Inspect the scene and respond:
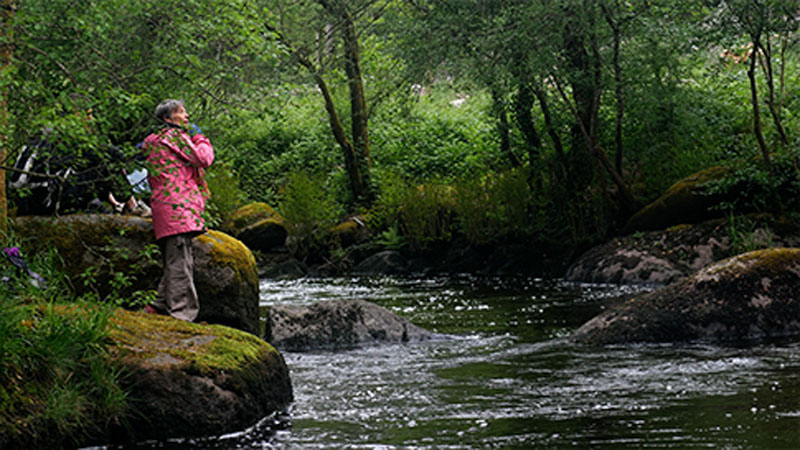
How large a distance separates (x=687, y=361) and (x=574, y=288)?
6.04 meters

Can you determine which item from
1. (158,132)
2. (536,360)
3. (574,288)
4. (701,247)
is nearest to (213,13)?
(158,132)

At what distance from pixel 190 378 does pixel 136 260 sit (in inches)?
120

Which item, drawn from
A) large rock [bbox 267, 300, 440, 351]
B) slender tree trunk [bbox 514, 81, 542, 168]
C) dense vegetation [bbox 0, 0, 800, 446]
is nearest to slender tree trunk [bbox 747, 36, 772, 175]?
dense vegetation [bbox 0, 0, 800, 446]

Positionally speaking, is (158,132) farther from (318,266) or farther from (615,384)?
(318,266)

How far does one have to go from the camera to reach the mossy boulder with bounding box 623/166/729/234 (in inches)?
565

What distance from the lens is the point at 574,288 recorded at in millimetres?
13836

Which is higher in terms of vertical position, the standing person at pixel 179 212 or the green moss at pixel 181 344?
the standing person at pixel 179 212

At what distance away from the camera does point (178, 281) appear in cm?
784

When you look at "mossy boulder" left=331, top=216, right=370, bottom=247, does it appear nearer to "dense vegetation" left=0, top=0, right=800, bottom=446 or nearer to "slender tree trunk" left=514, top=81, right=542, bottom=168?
"dense vegetation" left=0, top=0, right=800, bottom=446

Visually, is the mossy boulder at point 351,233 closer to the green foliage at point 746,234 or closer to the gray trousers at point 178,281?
the green foliage at point 746,234

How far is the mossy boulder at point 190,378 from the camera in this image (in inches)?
228

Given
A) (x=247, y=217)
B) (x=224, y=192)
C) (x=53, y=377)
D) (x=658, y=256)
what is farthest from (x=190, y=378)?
(x=224, y=192)

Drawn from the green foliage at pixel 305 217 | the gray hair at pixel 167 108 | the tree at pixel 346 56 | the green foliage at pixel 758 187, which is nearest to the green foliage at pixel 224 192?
the green foliage at pixel 305 217

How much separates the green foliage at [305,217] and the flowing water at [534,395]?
8767 millimetres
